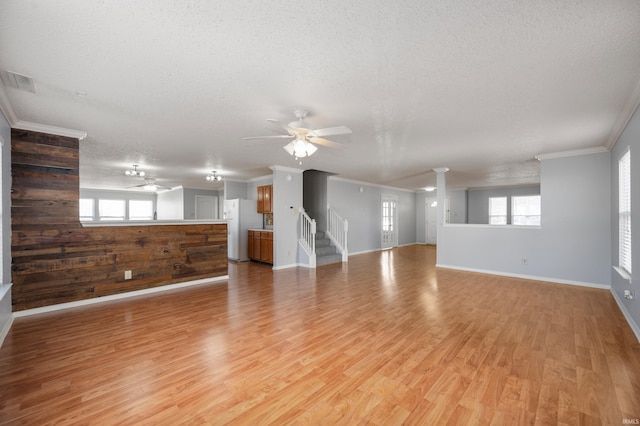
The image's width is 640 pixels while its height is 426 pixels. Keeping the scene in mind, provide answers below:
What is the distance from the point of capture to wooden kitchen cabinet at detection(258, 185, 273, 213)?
25.2 ft

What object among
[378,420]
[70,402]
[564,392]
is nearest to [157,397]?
[70,402]

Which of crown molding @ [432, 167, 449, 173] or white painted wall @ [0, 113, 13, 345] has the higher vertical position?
crown molding @ [432, 167, 449, 173]

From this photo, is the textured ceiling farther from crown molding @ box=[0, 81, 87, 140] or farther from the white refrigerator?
the white refrigerator

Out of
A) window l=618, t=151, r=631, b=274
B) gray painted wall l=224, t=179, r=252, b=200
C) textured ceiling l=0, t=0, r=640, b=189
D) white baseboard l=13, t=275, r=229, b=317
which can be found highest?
textured ceiling l=0, t=0, r=640, b=189

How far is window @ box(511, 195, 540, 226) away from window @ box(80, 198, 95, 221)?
55.4 feet

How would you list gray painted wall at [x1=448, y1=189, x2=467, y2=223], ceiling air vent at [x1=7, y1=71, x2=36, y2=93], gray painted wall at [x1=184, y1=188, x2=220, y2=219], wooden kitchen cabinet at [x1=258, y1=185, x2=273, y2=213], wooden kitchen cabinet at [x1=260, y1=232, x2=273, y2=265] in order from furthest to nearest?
gray painted wall at [x1=448, y1=189, x2=467, y2=223] → gray painted wall at [x1=184, y1=188, x2=220, y2=219] → wooden kitchen cabinet at [x1=258, y1=185, x2=273, y2=213] → wooden kitchen cabinet at [x1=260, y1=232, x2=273, y2=265] → ceiling air vent at [x1=7, y1=71, x2=36, y2=93]

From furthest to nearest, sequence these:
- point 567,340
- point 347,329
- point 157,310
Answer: point 157,310 < point 347,329 < point 567,340

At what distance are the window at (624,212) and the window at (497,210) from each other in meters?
7.76

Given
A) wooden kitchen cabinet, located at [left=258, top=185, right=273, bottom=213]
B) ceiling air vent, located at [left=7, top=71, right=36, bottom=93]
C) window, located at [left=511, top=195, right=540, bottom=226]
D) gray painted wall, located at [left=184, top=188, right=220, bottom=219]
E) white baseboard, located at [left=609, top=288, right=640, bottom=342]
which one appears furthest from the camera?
gray painted wall, located at [left=184, top=188, right=220, bottom=219]

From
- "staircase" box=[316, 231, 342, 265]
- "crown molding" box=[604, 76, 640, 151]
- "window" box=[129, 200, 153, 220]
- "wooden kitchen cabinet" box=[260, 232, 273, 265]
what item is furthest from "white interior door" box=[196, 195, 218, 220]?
"crown molding" box=[604, 76, 640, 151]

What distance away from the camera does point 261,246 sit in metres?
7.63

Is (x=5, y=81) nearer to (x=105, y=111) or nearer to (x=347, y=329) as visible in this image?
(x=105, y=111)

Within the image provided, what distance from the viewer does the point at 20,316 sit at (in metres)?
3.60

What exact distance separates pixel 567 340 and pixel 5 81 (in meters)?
5.94
